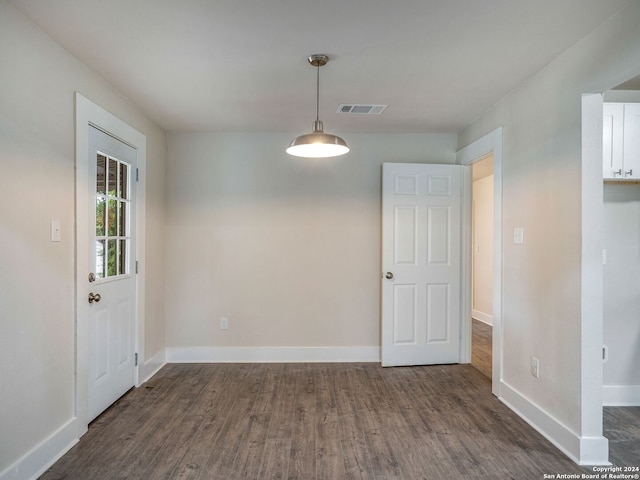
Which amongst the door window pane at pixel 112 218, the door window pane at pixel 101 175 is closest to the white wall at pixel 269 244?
the door window pane at pixel 112 218

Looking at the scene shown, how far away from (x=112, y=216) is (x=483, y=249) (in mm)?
5372

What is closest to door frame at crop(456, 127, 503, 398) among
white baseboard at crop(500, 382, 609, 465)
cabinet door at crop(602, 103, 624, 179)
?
white baseboard at crop(500, 382, 609, 465)

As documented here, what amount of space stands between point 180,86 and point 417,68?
1.72m

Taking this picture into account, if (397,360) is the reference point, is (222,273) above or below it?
above

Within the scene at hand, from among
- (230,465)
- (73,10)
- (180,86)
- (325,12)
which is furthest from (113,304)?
(325,12)

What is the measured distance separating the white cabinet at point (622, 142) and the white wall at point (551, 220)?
582 millimetres

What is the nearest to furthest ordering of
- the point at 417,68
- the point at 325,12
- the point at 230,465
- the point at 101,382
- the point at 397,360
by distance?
1. the point at 325,12
2. the point at 230,465
3. the point at 417,68
4. the point at 101,382
5. the point at 397,360

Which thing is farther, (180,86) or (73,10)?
(180,86)

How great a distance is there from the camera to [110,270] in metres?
2.88

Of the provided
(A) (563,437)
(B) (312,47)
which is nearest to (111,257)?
(B) (312,47)

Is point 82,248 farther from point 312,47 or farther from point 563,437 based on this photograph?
point 563,437

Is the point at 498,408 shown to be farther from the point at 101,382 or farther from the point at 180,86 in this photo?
the point at 180,86

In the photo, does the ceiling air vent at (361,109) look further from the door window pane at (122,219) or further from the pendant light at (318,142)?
the door window pane at (122,219)

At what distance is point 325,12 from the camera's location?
1.85 m
